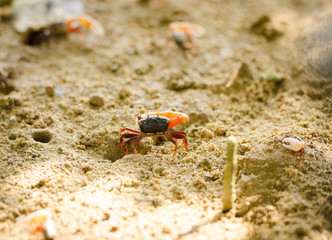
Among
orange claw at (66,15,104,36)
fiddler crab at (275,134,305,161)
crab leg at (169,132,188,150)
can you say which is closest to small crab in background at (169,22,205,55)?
orange claw at (66,15,104,36)

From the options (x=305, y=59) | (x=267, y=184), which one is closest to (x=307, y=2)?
(x=305, y=59)

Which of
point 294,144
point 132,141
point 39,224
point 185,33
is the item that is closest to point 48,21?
point 185,33

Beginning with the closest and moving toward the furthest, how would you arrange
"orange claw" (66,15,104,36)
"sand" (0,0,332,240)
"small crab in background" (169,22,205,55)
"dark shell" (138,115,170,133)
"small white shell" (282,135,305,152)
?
1. "sand" (0,0,332,240)
2. "small white shell" (282,135,305,152)
3. "dark shell" (138,115,170,133)
4. "small crab in background" (169,22,205,55)
5. "orange claw" (66,15,104,36)

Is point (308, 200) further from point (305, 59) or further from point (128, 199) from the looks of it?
point (305, 59)

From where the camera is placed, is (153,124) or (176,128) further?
(176,128)

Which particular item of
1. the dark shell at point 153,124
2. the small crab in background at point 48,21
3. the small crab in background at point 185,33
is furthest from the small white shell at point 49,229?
the small crab in background at point 48,21

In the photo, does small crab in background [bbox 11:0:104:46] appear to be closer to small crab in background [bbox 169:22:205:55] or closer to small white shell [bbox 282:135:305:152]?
small crab in background [bbox 169:22:205:55]

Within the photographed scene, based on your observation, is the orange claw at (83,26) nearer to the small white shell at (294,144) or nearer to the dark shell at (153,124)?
the dark shell at (153,124)

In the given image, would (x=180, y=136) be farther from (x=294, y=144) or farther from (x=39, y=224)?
(x=39, y=224)
